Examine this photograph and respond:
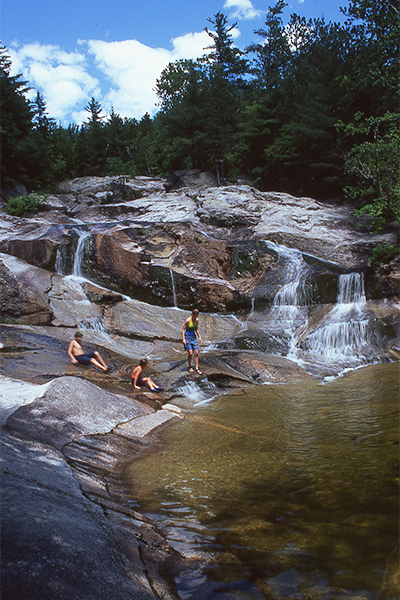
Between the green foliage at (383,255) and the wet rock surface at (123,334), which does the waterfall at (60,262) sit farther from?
the green foliage at (383,255)

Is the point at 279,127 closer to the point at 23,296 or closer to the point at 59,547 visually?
the point at 23,296

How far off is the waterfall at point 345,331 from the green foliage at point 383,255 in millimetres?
1137

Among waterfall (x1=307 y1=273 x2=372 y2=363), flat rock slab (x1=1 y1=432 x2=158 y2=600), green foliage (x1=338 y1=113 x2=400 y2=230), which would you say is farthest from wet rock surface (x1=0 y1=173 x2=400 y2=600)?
green foliage (x1=338 y1=113 x2=400 y2=230)

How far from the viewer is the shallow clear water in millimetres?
2738

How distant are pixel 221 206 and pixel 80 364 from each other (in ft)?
49.9

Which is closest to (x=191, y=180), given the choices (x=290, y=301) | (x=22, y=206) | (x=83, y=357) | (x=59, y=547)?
(x=22, y=206)

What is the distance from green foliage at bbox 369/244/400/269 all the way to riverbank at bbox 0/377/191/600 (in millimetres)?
12792

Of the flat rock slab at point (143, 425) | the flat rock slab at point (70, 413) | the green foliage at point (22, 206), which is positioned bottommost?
the flat rock slab at point (143, 425)

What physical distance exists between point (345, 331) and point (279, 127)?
23.3 m

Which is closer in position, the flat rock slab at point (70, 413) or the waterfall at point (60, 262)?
the flat rock slab at point (70, 413)

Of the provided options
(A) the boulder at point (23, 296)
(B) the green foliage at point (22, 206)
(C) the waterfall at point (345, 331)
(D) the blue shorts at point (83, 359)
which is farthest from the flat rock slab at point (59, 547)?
(B) the green foliage at point (22, 206)

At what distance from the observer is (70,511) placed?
2.99m

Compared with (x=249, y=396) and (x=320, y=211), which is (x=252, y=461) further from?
(x=320, y=211)

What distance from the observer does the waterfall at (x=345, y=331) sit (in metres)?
12.2
